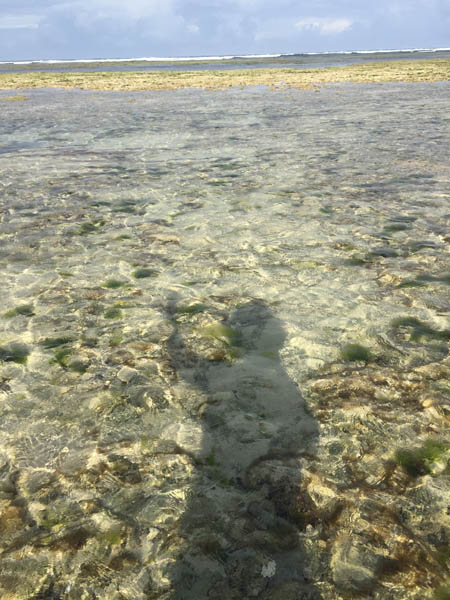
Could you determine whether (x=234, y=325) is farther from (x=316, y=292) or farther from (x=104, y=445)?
(x=104, y=445)

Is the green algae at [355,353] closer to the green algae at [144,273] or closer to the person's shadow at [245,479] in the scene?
the person's shadow at [245,479]

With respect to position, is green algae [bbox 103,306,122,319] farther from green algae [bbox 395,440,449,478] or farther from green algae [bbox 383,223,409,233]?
green algae [bbox 383,223,409,233]

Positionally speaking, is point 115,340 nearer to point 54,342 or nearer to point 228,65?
point 54,342

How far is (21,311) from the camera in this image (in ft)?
18.7

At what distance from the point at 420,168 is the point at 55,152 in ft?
36.1

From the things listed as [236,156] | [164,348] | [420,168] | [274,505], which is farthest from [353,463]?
[236,156]

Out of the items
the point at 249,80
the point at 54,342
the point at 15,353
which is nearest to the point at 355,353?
the point at 54,342

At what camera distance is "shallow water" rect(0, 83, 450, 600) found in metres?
2.80

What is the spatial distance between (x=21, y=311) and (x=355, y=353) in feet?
12.4

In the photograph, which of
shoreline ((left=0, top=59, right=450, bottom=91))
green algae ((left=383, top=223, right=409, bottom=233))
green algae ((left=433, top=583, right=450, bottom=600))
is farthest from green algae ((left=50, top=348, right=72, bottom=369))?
shoreline ((left=0, top=59, right=450, bottom=91))

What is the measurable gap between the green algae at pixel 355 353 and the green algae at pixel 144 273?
2.98 metres

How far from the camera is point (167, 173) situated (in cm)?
1264

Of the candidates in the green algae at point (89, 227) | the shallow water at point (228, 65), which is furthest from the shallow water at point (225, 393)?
the shallow water at point (228, 65)

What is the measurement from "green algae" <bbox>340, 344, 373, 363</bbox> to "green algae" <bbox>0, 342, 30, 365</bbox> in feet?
10.2
